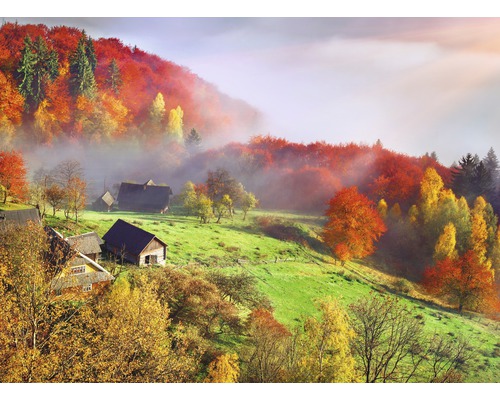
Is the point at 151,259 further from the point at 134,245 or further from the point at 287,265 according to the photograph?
the point at 287,265

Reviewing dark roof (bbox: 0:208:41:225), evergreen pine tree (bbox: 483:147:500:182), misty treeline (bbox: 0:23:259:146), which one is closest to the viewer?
dark roof (bbox: 0:208:41:225)

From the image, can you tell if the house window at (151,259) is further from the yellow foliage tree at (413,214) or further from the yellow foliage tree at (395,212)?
the yellow foliage tree at (413,214)

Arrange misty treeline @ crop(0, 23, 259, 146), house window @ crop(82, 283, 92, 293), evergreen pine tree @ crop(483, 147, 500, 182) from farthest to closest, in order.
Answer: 1. evergreen pine tree @ crop(483, 147, 500, 182)
2. misty treeline @ crop(0, 23, 259, 146)
3. house window @ crop(82, 283, 92, 293)

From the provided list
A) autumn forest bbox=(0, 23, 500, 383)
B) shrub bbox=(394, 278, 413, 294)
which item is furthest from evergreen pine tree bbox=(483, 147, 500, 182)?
shrub bbox=(394, 278, 413, 294)

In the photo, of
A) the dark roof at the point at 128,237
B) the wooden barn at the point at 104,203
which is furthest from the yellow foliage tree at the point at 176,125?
the dark roof at the point at 128,237

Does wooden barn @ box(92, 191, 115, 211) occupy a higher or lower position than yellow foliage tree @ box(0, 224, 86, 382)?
higher

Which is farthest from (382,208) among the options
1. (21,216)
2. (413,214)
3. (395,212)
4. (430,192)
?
(21,216)

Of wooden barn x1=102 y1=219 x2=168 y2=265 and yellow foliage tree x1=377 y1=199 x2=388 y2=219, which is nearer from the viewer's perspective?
wooden barn x1=102 y1=219 x2=168 y2=265

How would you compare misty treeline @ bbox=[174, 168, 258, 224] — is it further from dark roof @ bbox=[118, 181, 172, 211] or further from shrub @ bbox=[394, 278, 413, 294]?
shrub @ bbox=[394, 278, 413, 294]
